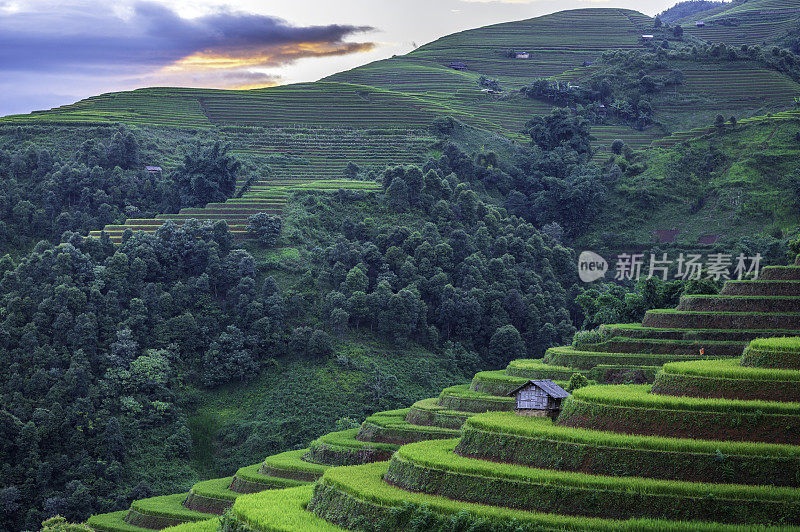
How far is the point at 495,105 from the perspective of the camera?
109938mm

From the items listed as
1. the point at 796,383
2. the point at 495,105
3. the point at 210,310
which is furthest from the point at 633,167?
the point at 796,383

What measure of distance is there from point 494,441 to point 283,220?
1801 inches

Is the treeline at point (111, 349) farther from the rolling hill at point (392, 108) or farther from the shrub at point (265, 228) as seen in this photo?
the rolling hill at point (392, 108)

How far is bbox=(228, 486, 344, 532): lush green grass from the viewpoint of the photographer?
24.3 m

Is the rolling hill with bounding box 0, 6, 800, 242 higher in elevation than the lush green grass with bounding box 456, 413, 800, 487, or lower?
higher

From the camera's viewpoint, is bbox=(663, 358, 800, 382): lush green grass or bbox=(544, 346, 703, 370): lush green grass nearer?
bbox=(663, 358, 800, 382): lush green grass

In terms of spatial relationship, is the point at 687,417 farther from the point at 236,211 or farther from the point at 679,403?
the point at 236,211

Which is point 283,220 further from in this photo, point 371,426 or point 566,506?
point 566,506

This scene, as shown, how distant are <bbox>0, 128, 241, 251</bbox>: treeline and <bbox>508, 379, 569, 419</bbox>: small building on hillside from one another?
47226 mm

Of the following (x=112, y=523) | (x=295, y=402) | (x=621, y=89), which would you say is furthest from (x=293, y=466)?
(x=621, y=89)

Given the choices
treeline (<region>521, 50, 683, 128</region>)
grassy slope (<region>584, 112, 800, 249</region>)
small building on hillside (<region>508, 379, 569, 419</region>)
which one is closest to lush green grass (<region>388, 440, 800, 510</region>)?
small building on hillside (<region>508, 379, 569, 419</region>)

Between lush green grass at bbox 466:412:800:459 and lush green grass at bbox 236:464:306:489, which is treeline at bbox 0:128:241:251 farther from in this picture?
lush green grass at bbox 466:412:800:459

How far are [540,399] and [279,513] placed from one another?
27.7 ft

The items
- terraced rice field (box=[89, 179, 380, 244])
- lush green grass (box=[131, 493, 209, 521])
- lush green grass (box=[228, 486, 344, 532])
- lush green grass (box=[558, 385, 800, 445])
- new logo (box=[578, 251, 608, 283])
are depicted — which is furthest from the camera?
new logo (box=[578, 251, 608, 283])
